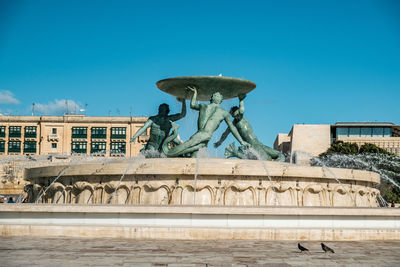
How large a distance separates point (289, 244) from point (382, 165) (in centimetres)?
3527

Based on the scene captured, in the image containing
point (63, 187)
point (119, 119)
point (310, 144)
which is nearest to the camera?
point (63, 187)

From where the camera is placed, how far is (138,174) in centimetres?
1036

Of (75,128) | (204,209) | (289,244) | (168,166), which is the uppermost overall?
(75,128)

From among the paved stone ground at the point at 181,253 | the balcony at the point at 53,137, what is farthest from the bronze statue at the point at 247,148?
the balcony at the point at 53,137

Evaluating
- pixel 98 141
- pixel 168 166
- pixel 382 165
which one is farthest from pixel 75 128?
pixel 168 166

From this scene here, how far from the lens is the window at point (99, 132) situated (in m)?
72.9

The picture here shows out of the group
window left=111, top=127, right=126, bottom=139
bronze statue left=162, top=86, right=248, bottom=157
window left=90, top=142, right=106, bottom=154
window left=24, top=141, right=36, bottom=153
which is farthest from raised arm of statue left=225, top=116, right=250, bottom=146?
window left=24, top=141, right=36, bottom=153

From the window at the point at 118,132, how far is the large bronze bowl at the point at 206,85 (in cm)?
5790

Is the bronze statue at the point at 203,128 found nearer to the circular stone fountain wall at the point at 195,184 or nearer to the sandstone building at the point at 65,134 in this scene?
the circular stone fountain wall at the point at 195,184

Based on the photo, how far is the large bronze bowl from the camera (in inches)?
565

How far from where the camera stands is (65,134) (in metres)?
72.9

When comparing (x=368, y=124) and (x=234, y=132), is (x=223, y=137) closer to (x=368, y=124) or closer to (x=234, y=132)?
(x=234, y=132)

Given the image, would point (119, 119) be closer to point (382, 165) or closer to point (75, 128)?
point (75, 128)

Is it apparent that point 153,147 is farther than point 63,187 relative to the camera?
Yes
